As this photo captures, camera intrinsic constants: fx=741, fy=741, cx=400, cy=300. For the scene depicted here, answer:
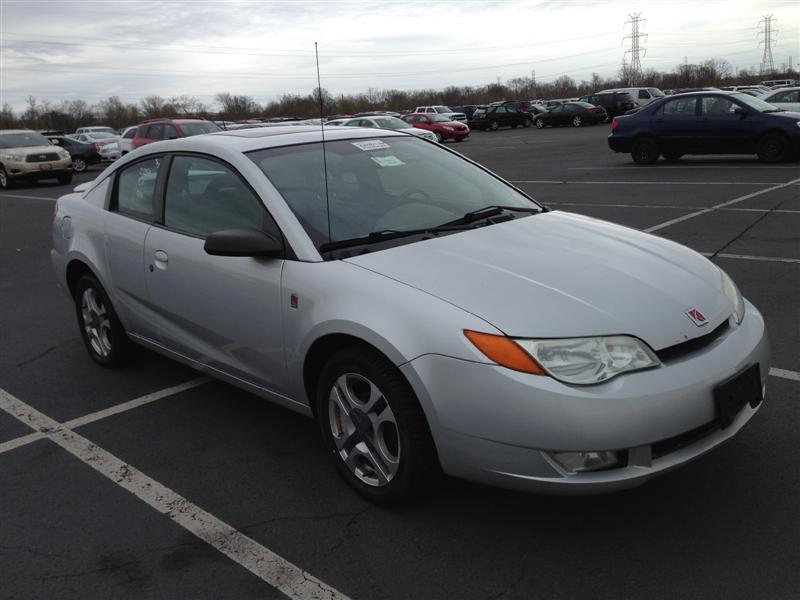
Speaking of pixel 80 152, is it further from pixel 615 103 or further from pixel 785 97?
pixel 615 103

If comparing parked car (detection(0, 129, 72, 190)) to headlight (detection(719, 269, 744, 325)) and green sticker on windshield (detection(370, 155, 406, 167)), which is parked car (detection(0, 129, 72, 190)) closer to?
green sticker on windshield (detection(370, 155, 406, 167))

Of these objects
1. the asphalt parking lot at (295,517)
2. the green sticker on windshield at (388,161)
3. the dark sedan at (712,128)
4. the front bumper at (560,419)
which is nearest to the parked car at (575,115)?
the dark sedan at (712,128)

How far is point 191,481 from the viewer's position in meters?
3.52

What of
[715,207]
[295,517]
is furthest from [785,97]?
[295,517]

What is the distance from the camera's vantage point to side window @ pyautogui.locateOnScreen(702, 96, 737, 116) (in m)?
15.6

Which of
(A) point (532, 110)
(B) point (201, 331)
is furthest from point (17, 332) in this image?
(A) point (532, 110)

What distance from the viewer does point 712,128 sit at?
15.8 m

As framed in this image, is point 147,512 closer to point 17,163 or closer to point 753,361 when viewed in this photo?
point 753,361

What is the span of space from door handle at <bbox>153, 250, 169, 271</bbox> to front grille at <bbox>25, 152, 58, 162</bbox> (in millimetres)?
20462

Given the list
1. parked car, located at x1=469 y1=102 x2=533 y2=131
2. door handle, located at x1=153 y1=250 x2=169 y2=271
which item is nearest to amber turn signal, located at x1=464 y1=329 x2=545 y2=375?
door handle, located at x1=153 y1=250 x2=169 y2=271

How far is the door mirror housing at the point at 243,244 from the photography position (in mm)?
3334

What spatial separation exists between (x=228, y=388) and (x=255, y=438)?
0.82 metres

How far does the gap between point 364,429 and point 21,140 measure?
76.6ft

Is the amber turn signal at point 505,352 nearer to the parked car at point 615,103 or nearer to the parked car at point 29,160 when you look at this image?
the parked car at point 29,160
